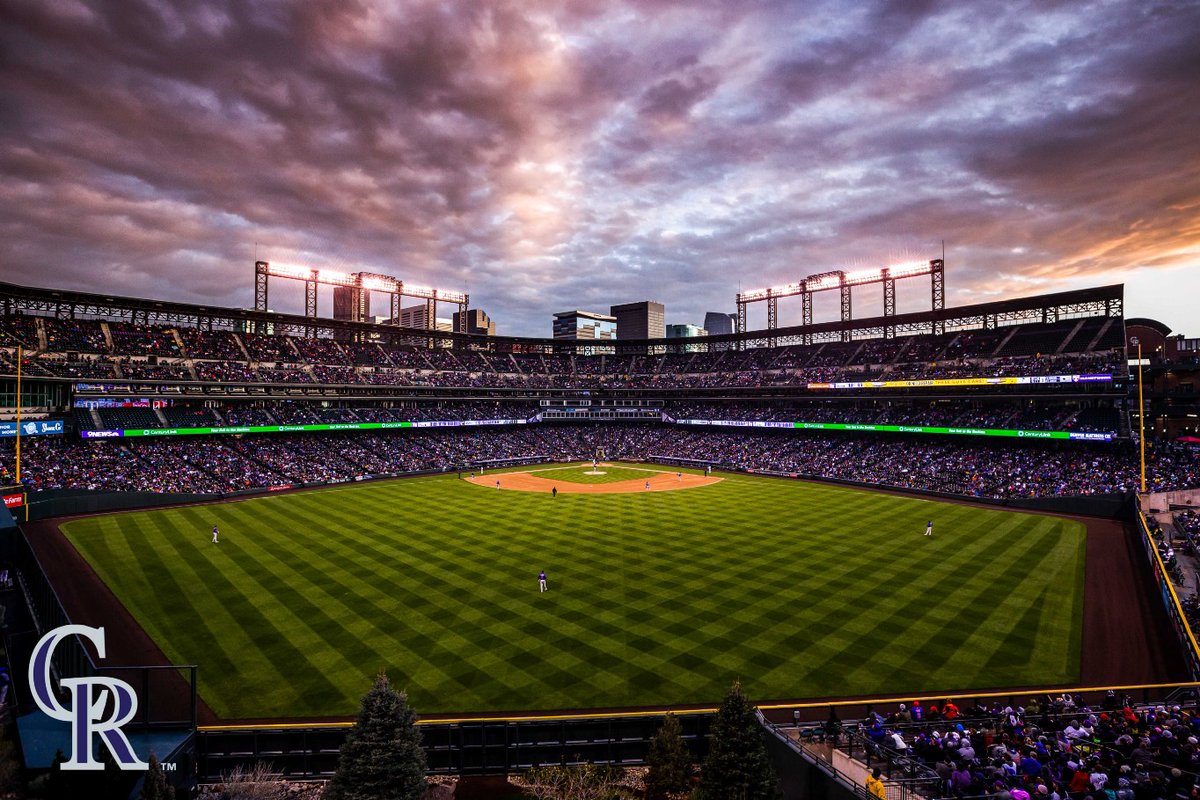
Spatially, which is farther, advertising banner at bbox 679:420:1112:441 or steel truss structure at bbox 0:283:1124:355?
steel truss structure at bbox 0:283:1124:355

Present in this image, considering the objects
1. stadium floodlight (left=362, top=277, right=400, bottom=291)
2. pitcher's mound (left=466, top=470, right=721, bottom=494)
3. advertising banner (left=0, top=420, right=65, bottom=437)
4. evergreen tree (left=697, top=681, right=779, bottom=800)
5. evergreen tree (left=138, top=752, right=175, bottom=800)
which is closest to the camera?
evergreen tree (left=138, top=752, right=175, bottom=800)

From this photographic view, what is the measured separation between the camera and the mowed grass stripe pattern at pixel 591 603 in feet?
61.7

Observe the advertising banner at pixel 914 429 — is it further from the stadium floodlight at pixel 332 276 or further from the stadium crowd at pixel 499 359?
the stadium floodlight at pixel 332 276

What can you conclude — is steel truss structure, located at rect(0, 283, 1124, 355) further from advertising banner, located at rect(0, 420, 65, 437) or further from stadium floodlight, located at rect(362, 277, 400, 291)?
advertising banner, located at rect(0, 420, 65, 437)

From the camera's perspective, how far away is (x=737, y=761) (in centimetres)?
1098

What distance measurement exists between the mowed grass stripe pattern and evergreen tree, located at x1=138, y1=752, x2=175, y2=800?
7275 millimetres

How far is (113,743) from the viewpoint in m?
11.7

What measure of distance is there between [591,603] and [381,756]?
14.6m

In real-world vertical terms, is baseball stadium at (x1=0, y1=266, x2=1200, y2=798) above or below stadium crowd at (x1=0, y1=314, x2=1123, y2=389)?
below

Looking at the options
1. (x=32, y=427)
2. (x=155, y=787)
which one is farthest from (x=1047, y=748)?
(x=32, y=427)

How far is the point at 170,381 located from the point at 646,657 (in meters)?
63.2

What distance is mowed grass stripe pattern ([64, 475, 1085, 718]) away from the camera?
61.7 feet

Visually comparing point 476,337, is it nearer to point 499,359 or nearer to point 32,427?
point 499,359

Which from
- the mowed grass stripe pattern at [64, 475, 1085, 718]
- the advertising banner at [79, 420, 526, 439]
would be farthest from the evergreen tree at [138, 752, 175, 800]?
the advertising banner at [79, 420, 526, 439]
